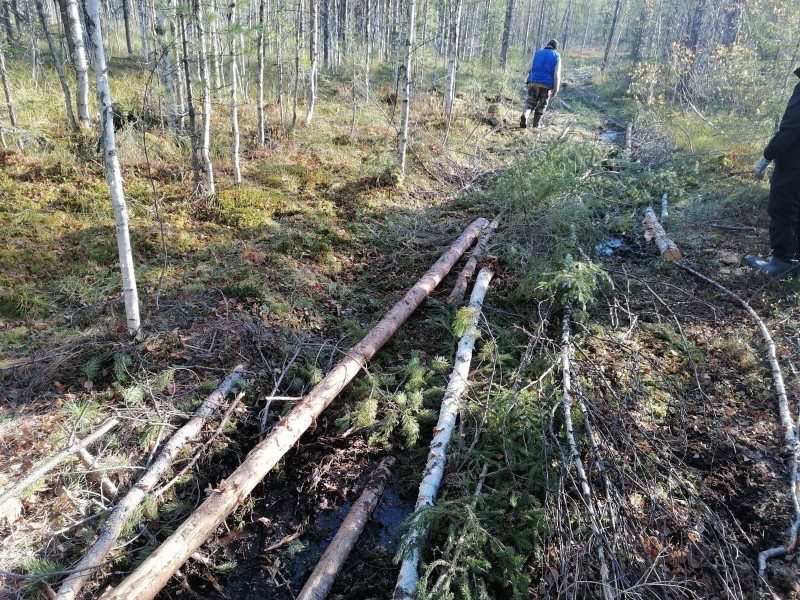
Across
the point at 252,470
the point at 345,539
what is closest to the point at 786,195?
the point at 345,539

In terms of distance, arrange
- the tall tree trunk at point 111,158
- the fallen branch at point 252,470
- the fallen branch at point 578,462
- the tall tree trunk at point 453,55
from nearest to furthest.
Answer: the fallen branch at point 578,462 → the fallen branch at point 252,470 → the tall tree trunk at point 111,158 → the tall tree trunk at point 453,55

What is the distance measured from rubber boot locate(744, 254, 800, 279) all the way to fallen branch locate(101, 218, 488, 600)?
15.6 feet

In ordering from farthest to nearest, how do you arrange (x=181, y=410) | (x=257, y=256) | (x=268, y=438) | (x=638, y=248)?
(x=638, y=248)
(x=257, y=256)
(x=181, y=410)
(x=268, y=438)

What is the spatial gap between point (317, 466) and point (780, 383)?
441cm

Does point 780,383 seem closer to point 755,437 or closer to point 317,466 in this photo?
point 755,437

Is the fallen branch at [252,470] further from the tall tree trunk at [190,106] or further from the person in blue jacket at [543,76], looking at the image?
the person in blue jacket at [543,76]

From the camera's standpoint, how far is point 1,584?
2.87 metres

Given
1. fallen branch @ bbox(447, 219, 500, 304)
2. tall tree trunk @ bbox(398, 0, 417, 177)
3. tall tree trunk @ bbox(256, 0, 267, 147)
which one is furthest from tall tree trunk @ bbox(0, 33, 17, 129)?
fallen branch @ bbox(447, 219, 500, 304)

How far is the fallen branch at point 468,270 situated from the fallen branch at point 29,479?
164 inches

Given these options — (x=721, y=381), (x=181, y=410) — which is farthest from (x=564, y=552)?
(x=181, y=410)

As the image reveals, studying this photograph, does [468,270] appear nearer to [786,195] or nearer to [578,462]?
[578,462]

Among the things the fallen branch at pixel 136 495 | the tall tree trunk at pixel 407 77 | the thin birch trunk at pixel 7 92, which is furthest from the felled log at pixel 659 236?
the thin birch trunk at pixel 7 92

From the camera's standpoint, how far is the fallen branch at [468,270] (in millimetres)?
6168

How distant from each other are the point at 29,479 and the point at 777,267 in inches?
329
